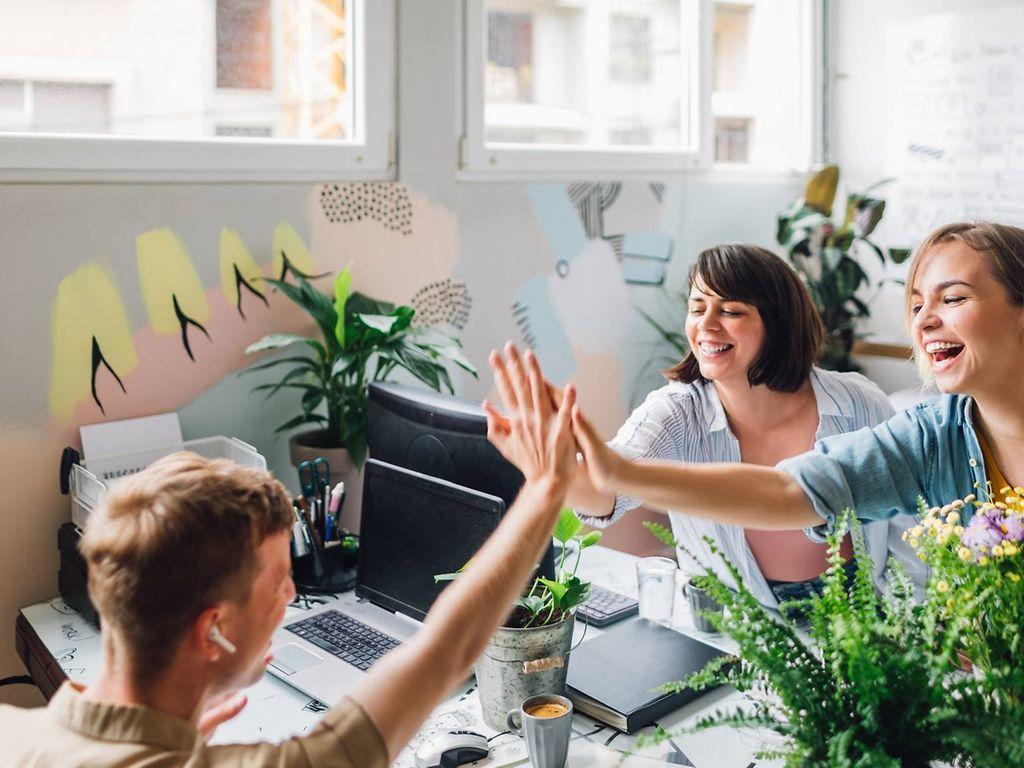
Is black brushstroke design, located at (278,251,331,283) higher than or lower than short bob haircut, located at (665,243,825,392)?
higher

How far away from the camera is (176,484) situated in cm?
98

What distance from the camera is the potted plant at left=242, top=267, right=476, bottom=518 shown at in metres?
2.27

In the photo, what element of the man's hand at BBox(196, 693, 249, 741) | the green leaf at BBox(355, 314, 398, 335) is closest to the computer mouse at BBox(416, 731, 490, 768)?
the man's hand at BBox(196, 693, 249, 741)

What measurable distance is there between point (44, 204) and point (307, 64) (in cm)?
76

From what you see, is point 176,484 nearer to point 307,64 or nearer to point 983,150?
point 307,64

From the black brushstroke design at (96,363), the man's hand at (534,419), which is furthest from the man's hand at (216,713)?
the black brushstroke design at (96,363)

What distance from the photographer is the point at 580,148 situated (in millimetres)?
3061

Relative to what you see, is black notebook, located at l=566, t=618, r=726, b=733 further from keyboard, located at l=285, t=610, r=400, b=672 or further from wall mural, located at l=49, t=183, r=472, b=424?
wall mural, located at l=49, t=183, r=472, b=424

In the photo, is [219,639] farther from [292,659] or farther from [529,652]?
[292,659]

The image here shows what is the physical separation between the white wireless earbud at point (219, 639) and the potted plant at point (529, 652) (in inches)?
19.6

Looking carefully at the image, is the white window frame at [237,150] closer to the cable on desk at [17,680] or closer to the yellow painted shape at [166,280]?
the yellow painted shape at [166,280]

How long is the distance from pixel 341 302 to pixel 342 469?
0.38 m

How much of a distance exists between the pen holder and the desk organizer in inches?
8.7

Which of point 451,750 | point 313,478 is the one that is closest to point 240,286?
point 313,478
